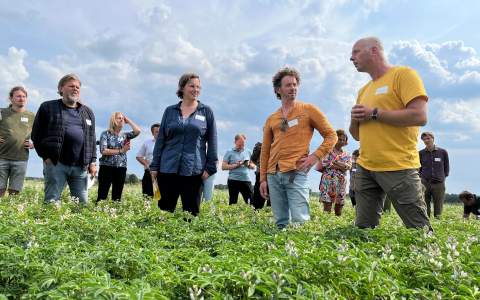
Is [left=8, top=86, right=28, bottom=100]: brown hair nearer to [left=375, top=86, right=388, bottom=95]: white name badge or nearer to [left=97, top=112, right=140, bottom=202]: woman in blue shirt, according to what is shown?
[left=97, top=112, right=140, bottom=202]: woman in blue shirt

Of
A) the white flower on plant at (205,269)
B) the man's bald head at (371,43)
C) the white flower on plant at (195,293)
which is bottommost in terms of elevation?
the white flower on plant at (195,293)

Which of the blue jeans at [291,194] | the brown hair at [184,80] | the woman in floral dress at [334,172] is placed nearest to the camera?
the blue jeans at [291,194]

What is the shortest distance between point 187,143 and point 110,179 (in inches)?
192

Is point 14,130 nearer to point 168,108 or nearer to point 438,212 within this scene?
point 168,108

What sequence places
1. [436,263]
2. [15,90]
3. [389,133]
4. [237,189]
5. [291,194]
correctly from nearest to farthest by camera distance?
[436,263]
[389,133]
[291,194]
[15,90]
[237,189]

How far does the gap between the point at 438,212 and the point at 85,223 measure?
487 inches

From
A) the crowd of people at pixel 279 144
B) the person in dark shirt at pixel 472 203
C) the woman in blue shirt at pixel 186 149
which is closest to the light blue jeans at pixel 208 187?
the crowd of people at pixel 279 144

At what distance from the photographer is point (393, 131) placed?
202 inches

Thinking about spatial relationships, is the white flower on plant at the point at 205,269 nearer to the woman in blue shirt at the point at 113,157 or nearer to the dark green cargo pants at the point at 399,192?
the dark green cargo pants at the point at 399,192

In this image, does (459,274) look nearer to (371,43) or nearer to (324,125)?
(371,43)

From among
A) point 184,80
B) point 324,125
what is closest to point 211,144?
point 184,80

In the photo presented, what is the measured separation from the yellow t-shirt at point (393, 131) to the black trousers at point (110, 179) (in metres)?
6.98

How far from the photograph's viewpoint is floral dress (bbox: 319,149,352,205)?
36.4 feet

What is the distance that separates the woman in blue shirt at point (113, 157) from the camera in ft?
34.9
